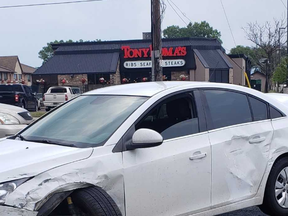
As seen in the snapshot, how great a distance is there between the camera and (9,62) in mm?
68250

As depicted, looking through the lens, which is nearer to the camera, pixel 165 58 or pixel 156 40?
pixel 156 40

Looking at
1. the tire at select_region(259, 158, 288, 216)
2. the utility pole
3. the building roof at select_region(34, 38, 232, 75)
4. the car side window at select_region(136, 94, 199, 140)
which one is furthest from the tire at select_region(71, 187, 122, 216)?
the building roof at select_region(34, 38, 232, 75)

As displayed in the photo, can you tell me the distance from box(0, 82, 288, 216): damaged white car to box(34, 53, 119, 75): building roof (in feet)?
103

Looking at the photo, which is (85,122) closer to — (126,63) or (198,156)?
(198,156)

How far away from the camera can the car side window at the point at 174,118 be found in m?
4.24

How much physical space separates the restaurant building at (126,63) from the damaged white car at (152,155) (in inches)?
1192

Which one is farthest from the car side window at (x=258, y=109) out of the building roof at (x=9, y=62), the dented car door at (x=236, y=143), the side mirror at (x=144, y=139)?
the building roof at (x=9, y=62)

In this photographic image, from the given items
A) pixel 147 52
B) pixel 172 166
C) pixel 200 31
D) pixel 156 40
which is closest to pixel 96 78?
pixel 147 52

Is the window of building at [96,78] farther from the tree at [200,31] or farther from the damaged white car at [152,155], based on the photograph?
the tree at [200,31]

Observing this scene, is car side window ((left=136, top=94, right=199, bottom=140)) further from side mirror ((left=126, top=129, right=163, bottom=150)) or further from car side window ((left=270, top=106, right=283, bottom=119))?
car side window ((left=270, top=106, right=283, bottom=119))

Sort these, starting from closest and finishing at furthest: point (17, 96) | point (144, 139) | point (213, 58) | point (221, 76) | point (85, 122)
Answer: point (144, 139)
point (85, 122)
point (17, 96)
point (221, 76)
point (213, 58)

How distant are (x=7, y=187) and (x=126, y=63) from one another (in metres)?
34.0

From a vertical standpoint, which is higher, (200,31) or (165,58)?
(200,31)

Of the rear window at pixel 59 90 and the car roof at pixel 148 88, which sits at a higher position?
the car roof at pixel 148 88
